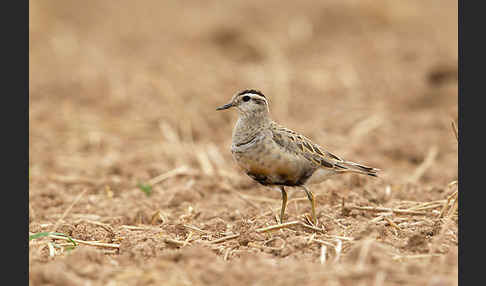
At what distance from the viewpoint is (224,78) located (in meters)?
13.3

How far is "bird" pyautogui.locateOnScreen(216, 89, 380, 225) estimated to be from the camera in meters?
6.26

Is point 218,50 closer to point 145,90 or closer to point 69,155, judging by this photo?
point 145,90

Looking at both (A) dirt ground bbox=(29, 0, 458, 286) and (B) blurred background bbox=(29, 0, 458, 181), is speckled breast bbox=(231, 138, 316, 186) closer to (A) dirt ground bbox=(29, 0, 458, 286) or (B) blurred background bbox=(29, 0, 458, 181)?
(A) dirt ground bbox=(29, 0, 458, 286)

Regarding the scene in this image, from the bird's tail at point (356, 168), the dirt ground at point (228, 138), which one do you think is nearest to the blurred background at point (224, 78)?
the dirt ground at point (228, 138)

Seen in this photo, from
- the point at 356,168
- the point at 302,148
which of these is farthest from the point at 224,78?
the point at 302,148

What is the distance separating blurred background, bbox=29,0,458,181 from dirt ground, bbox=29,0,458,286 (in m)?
0.04

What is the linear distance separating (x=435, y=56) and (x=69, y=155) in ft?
27.7

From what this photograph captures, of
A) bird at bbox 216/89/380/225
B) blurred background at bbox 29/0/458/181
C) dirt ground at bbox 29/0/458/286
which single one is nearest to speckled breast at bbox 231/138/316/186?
bird at bbox 216/89/380/225

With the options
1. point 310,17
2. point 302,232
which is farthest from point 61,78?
point 302,232

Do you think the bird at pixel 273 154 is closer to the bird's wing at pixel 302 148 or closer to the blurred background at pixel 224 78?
the bird's wing at pixel 302 148

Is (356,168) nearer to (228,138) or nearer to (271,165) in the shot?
(271,165)

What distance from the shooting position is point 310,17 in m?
17.3

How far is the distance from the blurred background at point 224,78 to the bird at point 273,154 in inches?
113

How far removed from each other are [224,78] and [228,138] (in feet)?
8.35
